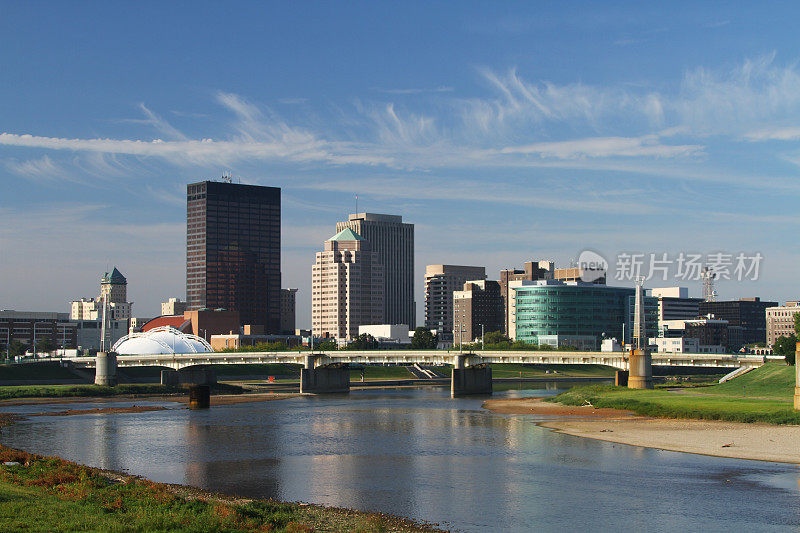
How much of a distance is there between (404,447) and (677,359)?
3522 inches

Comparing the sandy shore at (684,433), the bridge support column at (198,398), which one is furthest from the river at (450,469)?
the bridge support column at (198,398)

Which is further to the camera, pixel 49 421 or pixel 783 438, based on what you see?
pixel 49 421

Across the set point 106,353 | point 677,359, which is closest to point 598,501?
point 677,359

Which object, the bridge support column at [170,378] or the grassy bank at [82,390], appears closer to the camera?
the grassy bank at [82,390]

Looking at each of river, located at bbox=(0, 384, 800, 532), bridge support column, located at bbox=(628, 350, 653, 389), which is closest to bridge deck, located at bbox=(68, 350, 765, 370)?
bridge support column, located at bbox=(628, 350, 653, 389)

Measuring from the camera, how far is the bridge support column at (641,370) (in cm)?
15812

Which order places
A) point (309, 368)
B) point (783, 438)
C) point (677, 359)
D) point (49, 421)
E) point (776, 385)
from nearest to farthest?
point (783, 438), point (49, 421), point (776, 385), point (677, 359), point (309, 368)

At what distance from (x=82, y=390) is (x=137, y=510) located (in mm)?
129937

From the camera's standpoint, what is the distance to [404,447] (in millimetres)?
82875

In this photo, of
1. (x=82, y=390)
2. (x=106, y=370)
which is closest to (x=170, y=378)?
(x=106, y=370)

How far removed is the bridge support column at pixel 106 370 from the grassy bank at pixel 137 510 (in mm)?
133623

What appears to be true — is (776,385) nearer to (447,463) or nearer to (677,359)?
(677,359)

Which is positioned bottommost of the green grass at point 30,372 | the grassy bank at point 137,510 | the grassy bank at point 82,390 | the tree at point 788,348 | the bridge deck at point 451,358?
the grassy bank at point 82,390

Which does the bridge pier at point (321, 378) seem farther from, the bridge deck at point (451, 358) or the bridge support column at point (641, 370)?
the bridge support column at point (641, 370)
